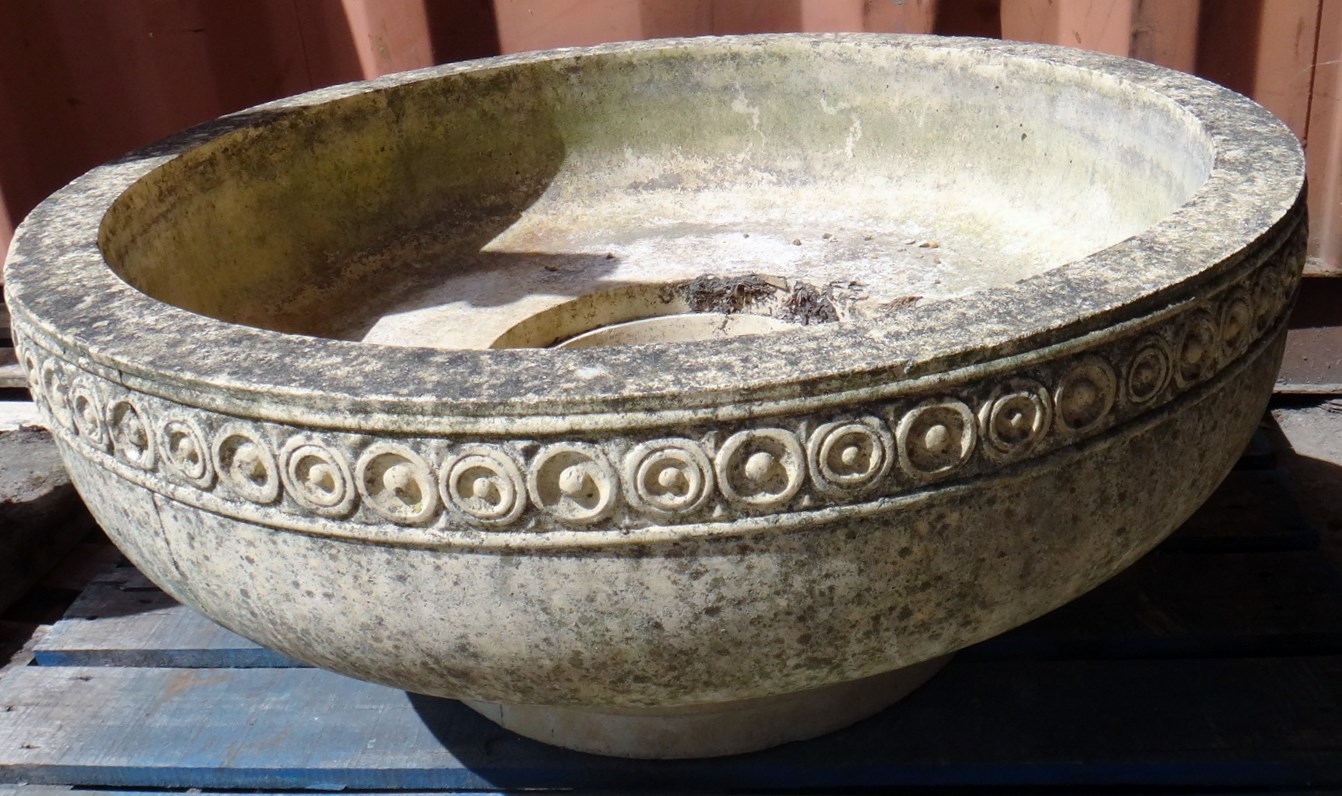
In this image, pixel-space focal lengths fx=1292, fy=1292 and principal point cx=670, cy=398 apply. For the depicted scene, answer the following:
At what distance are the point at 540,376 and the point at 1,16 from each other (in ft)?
6.81

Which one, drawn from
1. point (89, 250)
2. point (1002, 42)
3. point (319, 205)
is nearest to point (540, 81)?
point (319, 205)

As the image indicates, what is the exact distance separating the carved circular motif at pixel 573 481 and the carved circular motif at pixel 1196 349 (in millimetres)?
551

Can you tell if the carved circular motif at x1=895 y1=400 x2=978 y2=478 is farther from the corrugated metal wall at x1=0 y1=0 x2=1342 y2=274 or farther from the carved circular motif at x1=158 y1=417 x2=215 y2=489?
the corrugated metal wall at x1=0 y1=0 x2=1342 y2=274

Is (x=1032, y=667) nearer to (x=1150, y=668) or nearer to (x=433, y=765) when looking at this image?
(x=1150, y=668)

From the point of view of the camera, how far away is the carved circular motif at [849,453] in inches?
42.7

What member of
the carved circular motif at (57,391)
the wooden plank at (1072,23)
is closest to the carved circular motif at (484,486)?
the carved circular motif at (57,391)

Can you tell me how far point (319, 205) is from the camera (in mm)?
2193

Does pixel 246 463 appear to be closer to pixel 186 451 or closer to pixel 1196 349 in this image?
pixel 186 451

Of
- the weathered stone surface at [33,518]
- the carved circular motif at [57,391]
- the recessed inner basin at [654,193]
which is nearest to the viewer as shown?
the carved circular motif at [57,391]

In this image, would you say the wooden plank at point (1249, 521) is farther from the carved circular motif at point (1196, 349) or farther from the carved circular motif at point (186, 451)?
the carved circular motif at point (186, 451)

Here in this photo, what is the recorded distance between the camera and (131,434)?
1.24 metres

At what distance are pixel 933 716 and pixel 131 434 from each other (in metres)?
1.03

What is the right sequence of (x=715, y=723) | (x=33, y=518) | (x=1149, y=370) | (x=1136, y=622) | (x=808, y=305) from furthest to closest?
(x=33, y=518), (x=808, y=305), (x=1136, y=622), (x=715, y=723), (x=1149, y=370)

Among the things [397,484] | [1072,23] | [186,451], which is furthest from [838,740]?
[1072,23]
